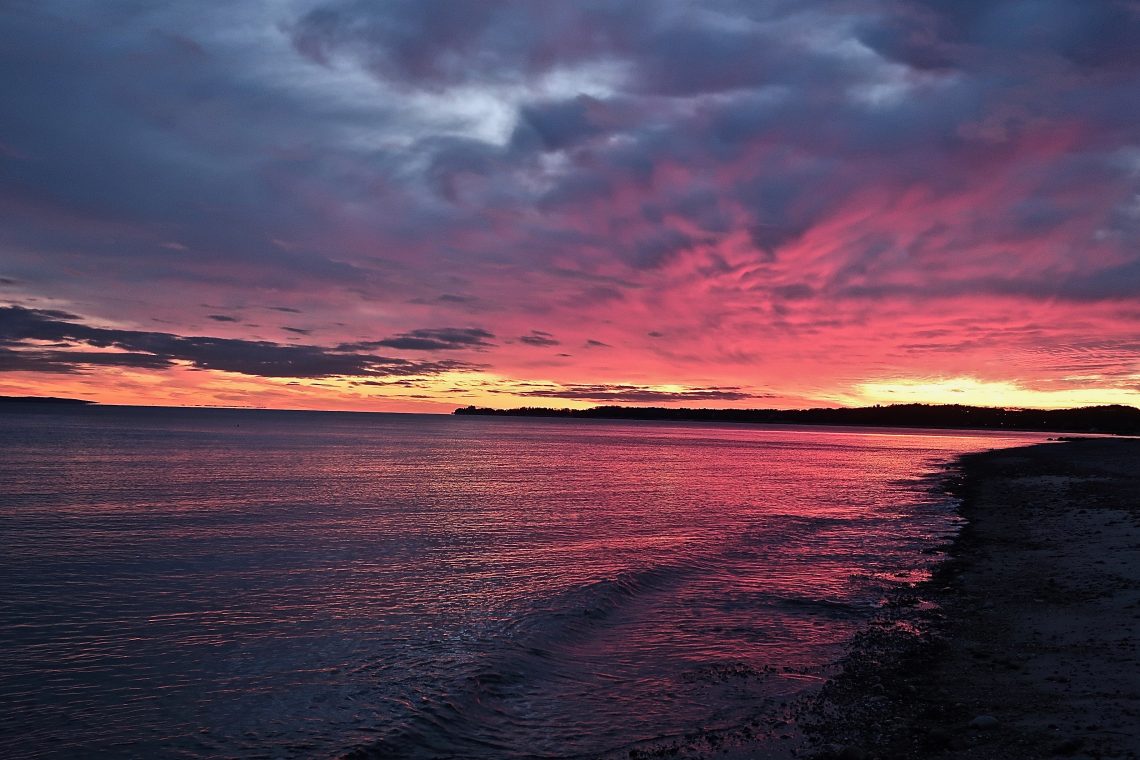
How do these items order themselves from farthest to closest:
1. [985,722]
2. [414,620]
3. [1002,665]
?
[414,620] → [1002,665] → [985,722]

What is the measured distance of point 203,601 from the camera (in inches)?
717

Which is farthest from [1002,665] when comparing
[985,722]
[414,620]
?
A: [414,620]

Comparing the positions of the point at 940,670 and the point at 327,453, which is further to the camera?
the point at 327,453

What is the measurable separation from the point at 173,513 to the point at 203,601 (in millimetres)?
18102

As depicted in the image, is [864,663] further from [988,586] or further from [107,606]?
[107,606]

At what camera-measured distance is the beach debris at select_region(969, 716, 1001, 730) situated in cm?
945

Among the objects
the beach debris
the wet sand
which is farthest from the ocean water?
the beach debris

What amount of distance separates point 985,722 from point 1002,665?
3.57 meters

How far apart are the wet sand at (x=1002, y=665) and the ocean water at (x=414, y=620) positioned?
45.2 inches

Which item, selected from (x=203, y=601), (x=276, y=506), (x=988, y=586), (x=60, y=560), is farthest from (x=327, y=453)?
(x=988, y=586)

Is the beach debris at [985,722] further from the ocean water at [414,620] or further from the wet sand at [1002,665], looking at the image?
the ocean water at [414,620]

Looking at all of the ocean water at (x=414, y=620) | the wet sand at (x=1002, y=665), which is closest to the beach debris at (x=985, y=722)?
the wet sand at (x=1002, y=665)

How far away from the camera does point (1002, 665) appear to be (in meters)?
12.4

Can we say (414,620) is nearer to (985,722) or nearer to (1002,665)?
(985,722)
